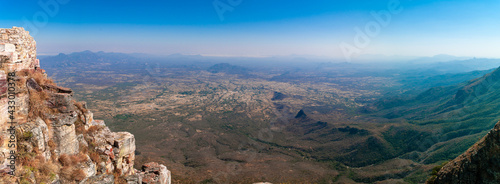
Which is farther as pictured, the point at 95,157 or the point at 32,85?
the point at 95,157

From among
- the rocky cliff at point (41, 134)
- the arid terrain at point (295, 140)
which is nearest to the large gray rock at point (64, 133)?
the rocky cliff at point (41, 134)

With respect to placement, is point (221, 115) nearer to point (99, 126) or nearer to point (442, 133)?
point (442, 133)

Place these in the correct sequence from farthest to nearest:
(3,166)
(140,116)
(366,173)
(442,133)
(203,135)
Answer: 1. (140,116)
2. (203,135)
3. (442,133)
4. (366,173)
5. (3,166)

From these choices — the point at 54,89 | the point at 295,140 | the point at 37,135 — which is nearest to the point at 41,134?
the point at 37,135

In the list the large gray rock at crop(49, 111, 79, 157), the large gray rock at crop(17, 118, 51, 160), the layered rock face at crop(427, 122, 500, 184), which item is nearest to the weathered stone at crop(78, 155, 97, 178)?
the large gray rock at crop(49, 111, 79, 157)

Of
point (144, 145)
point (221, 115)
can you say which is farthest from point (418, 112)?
point (144, 145)

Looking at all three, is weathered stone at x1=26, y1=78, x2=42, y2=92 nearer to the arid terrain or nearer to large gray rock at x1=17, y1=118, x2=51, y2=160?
large gray rock at x1=17, y1=118, x2=51, y2=160

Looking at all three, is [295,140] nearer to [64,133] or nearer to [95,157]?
[95,157]
